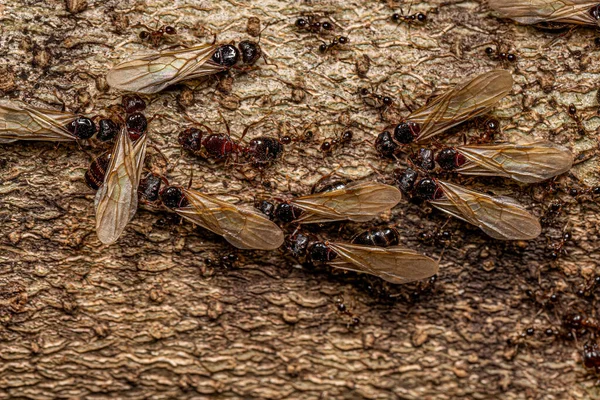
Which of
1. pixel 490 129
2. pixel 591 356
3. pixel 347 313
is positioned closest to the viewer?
pixel 591 356

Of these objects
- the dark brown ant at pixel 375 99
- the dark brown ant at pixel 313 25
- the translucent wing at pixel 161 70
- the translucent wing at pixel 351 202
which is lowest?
the translucent wing at pixel 351 202

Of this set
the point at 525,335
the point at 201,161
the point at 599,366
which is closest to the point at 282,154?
the point at 201,161

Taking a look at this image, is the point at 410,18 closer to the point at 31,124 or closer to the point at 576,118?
the point at 576,118

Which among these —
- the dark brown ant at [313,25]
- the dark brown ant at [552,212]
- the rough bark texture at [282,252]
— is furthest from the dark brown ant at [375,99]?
the dark brown ant at [552,212]

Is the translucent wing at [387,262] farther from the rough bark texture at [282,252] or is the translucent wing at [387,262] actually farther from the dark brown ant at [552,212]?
the dark brown ant at [552,212]

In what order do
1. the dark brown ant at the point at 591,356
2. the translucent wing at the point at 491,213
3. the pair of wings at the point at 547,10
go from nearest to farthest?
the dark brown ant at the point at 591,356, the translucent wing at the point at 491,213, the pair of wings at the point at 547,10

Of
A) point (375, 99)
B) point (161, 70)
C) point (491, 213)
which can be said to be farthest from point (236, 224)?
point (491, 213)
